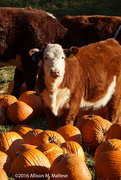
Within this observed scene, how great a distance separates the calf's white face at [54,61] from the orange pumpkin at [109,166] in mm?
1531

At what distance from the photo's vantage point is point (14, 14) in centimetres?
712

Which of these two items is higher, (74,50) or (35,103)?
(74,50)

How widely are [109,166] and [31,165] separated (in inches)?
33.4

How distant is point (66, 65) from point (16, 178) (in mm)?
2366

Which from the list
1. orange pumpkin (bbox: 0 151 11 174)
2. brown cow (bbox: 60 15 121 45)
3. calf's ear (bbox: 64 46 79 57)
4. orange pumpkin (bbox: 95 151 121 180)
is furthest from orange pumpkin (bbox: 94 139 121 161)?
brown cow (bbox: 60 15 121 45)

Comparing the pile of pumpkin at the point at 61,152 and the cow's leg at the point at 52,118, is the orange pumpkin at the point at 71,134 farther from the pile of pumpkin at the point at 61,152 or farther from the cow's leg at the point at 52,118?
the cow's leg at the point at 52,118

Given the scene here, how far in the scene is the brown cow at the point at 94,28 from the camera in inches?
337

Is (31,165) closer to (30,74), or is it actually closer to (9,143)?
(9,143)

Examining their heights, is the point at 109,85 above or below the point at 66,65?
below

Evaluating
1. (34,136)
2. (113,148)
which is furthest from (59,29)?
(113,148)

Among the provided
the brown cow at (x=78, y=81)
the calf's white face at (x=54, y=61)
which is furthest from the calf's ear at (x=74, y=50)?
the calf's white face at (x=54, y=61)

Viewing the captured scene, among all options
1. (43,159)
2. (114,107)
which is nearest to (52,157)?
(43,159)

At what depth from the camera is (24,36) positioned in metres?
7.07

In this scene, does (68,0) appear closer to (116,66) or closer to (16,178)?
(116,66)
